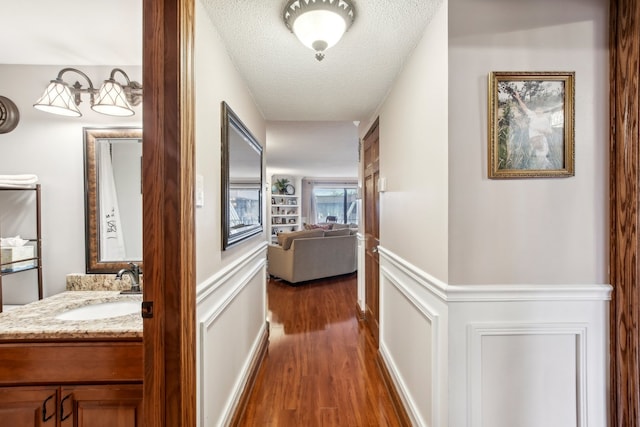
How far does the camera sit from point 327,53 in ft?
5.32

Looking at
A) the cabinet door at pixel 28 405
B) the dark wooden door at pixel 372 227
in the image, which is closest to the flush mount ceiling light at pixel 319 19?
the dark wooden door at pixel 372 227

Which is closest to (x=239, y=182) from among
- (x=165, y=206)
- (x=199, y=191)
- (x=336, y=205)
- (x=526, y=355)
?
(x=199, y=191)

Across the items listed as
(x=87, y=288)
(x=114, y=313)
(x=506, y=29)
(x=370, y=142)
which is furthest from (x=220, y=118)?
(x=370, y=142)

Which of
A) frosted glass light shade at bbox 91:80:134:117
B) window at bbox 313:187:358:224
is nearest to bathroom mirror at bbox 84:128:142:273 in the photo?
frosted glass light shade at bbox 91:80:134:117

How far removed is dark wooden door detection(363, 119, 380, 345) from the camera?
2.70 meters

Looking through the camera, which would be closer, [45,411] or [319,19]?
[45,411]

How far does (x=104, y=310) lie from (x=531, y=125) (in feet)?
6.98

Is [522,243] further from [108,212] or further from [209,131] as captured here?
[108,212]

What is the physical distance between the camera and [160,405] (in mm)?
989

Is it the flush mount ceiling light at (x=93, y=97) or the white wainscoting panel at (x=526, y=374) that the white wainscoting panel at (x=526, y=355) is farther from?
the flush mount ceiling light at (x=93, y=97)

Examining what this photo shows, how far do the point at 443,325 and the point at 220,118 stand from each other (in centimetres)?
143

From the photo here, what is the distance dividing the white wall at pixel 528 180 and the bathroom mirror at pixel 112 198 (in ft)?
5.61

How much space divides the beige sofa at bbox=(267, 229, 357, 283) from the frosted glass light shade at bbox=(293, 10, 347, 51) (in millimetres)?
3498

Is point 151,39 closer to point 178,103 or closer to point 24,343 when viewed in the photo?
point 178,103
